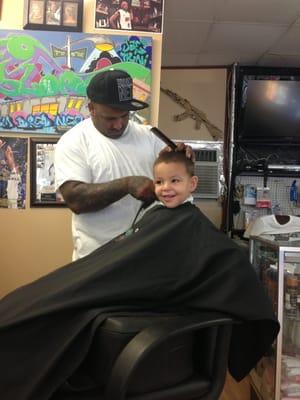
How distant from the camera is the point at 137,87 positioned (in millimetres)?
2129

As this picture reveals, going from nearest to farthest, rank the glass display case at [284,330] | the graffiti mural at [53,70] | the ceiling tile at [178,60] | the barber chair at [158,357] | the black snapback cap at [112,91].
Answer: the barber chair at [158,357] → the black snapback cap at [112,91] → the graffiti mural at [53,70] → the glass display case at [284,330] → the ceiling tile at [178,60]

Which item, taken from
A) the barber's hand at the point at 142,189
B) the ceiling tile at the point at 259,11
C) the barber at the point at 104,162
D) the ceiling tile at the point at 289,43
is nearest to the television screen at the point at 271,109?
the ceiling tile at the point at 289,43

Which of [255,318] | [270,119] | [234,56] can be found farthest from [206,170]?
[255,318]

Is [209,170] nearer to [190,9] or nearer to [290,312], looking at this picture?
[190,9]

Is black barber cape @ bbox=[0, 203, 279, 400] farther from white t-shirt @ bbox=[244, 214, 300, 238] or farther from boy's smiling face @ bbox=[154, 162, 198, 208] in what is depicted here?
white t-shirt @ bbox=[244, 214, 300, 238]

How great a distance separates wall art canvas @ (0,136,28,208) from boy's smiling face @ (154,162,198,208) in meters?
0.97

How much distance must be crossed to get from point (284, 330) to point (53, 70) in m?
1.71

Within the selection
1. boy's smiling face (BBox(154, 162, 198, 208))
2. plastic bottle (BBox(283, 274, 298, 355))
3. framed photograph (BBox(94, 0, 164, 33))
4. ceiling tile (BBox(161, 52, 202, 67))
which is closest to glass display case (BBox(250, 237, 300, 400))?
plastic bottle (BBox(283, 274, 298, 355))

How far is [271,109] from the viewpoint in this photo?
4.18 m

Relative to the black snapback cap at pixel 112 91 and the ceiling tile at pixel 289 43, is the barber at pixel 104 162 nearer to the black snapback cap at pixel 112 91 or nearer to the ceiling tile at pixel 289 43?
the black snapback cap at pixel 112 91

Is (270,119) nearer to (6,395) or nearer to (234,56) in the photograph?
(234,56)

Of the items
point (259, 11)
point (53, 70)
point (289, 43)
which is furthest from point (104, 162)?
point (289, 43)

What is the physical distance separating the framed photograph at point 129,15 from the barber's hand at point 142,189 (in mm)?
982

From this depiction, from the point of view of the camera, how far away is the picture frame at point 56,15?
2098 millimetres
